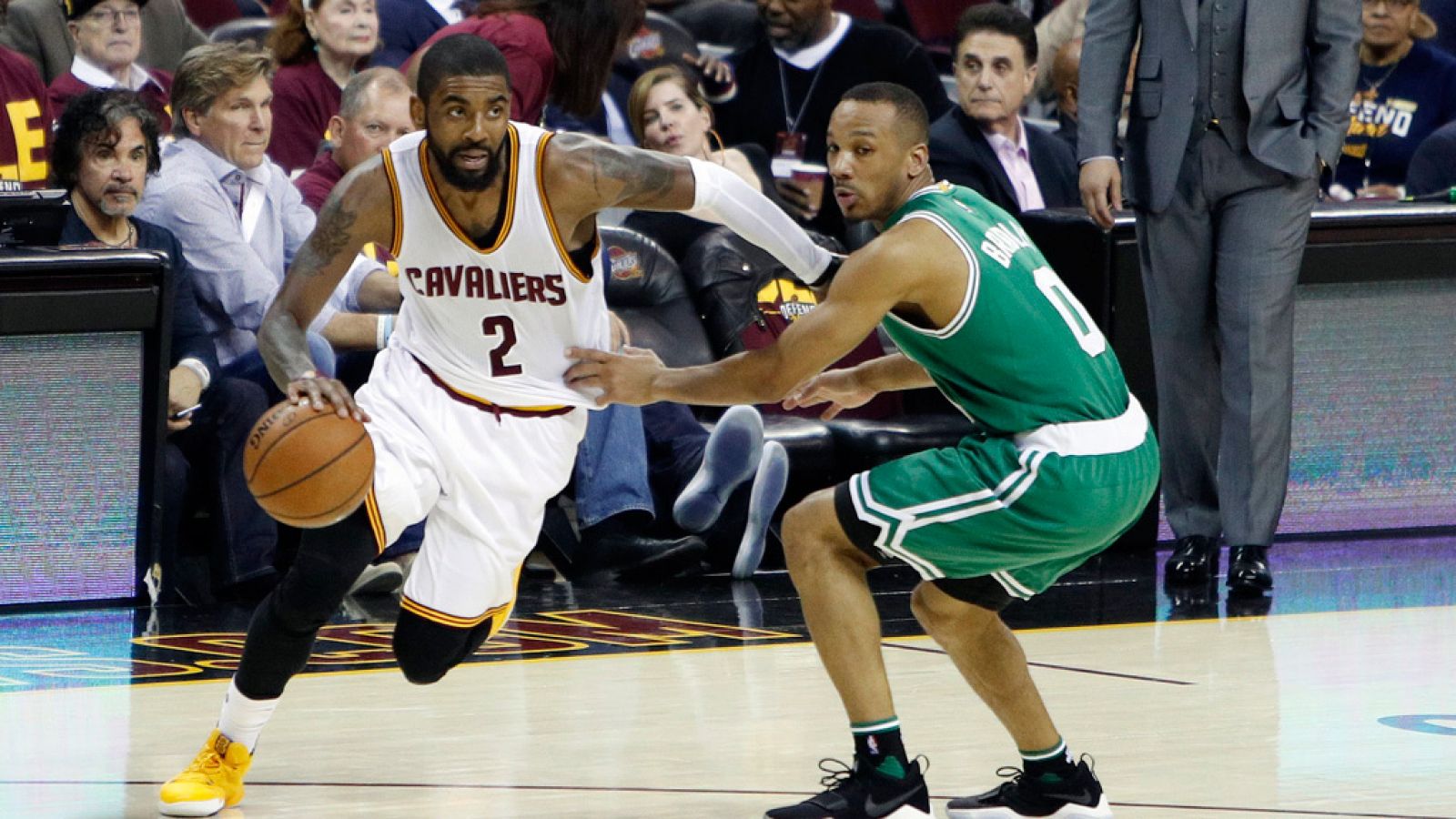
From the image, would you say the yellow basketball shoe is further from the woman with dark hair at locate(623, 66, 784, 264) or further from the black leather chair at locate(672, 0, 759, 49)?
the black leather chair at locate(672, 0, 759, 49)

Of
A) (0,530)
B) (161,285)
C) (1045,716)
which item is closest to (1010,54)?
(161,285)

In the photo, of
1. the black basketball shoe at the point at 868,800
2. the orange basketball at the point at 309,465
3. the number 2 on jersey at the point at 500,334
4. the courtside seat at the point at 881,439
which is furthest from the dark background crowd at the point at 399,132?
the black basketball shoe at the point at 868,800

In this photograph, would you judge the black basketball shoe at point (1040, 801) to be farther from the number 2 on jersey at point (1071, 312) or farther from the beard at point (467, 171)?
the beard at point (467, 171)

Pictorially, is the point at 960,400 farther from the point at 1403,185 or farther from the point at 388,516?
the point at 1403,185

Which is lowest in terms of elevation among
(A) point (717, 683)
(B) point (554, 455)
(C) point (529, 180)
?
(A) point (717, 683)

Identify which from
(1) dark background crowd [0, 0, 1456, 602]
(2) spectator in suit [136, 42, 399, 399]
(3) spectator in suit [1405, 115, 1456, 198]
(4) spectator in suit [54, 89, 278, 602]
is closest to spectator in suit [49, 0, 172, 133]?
(1) dark background crowd [0, 0, 1456, 602]

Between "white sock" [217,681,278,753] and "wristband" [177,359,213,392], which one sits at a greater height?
"white sock" [217,681,278,753]

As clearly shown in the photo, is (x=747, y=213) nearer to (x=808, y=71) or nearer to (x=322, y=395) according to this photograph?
(x=322, y=395)

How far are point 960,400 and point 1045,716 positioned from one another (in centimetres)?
63

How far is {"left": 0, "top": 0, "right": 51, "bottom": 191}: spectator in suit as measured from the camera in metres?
7.37

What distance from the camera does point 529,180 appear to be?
4.34m

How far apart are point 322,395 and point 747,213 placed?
95cm

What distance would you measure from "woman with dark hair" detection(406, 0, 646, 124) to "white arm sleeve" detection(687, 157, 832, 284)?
2518 mm

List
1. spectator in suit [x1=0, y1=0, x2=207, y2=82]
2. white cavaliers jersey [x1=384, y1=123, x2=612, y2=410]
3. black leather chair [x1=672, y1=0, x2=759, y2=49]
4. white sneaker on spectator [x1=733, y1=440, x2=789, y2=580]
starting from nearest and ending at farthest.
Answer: white cavaliers jersey [x1=384, y1=123, x2=612, y2=410]
white sneaker on spectator [x1=733, y1=440, x2=789, y2=580]
spectator in suit [x1=0, y1=0, x2=207, y2=82]
black leather chair [x1=672, y1=0, x2=759, y2=49]
